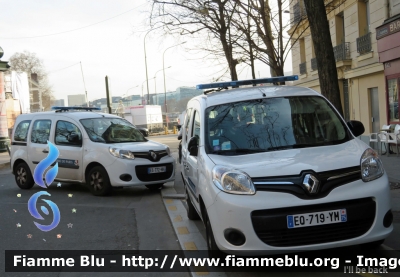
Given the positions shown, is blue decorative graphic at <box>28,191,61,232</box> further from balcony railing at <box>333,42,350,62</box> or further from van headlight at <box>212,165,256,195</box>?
balcony railing at <box>333,42,350,62</box>

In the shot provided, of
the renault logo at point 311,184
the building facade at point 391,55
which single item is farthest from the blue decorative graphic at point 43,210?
the building facade at point 391,55

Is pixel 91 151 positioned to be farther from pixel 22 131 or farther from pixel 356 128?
pixel 356 128

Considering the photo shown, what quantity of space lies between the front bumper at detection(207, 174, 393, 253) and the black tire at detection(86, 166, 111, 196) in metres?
5.65

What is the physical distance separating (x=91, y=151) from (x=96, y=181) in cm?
61

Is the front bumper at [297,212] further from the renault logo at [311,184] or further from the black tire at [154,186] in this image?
the black tire at [154,186]

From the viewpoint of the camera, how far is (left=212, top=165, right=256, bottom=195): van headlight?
4.46m

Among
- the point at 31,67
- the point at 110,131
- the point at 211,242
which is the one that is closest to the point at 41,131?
the point at 110,131

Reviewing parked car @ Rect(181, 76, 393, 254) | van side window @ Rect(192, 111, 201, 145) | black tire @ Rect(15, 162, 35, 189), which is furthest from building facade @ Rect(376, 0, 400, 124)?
parked car @ Rect(181, 76, 393, 254)

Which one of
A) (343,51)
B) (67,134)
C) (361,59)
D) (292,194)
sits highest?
(343,51)

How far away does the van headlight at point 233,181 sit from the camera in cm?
446

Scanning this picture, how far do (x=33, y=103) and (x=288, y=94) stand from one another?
3389 inches

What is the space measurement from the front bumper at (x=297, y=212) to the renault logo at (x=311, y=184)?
0.09 m

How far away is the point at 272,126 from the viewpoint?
18.2ft

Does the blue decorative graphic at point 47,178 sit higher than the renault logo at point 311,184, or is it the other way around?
the renault logo at point 311,184
